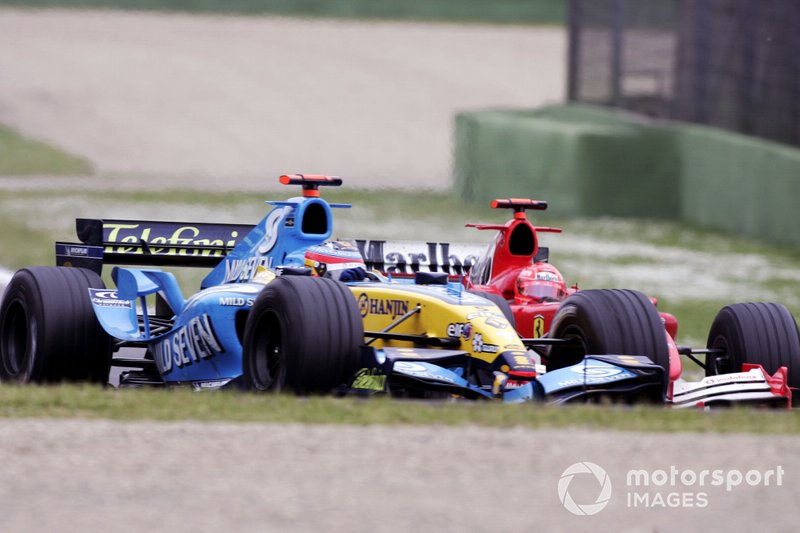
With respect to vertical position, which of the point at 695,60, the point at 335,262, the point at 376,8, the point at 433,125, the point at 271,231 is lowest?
the point at 433,125

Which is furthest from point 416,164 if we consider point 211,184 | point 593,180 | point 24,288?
point 24,288

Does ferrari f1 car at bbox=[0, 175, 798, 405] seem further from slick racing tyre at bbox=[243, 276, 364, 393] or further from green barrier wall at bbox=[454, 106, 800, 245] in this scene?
green barrier wall at bbox=[454, 106, 800, 245]

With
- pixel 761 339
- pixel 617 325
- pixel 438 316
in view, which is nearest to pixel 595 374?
pixel 617 325

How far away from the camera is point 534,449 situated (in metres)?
7.14

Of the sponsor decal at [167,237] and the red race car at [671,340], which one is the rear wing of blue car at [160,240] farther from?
the red race car at [671,340]

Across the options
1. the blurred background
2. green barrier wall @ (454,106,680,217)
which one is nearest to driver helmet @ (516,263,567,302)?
the blurred background

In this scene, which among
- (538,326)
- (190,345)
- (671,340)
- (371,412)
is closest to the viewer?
(371,412)

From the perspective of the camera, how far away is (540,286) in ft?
34.8

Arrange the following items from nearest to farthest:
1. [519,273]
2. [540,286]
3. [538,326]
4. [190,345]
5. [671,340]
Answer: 1. [671,340]
2. [190,345]
3. [538,326]
4. [540,286]
5. [519,273]

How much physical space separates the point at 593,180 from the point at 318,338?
17.6 m

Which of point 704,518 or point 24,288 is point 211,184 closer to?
point 24,288

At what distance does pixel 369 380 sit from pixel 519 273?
2538mm
